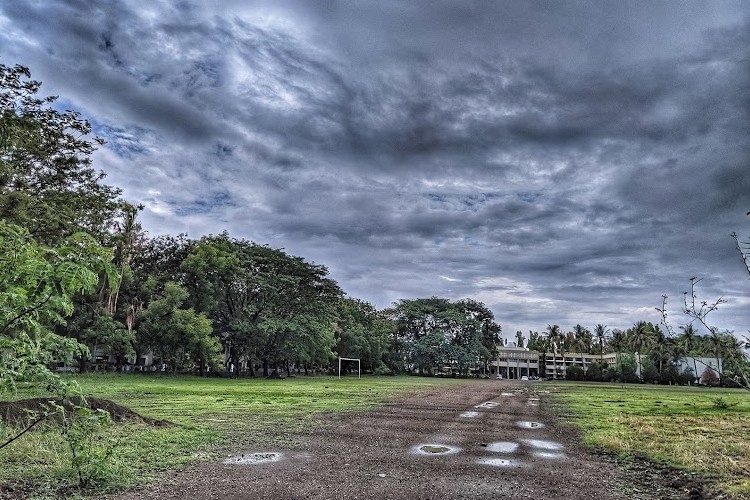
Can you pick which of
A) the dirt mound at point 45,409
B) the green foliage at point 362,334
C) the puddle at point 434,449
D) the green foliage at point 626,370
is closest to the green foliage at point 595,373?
the green foliage at point 626,370

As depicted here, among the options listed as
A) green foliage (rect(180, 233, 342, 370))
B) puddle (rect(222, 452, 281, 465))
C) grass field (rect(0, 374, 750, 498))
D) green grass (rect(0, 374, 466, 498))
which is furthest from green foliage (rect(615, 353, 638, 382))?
puddle (rect(222, 452, 281, 465))

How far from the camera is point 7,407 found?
354 inches

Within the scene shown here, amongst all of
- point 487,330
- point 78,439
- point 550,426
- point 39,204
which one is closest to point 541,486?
point 78,439

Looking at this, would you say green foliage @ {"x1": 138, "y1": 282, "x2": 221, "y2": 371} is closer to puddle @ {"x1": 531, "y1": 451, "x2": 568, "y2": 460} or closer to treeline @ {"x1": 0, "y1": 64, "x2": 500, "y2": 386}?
treeline @ {"x1": 0, "y1": 64, "x2": 500, "y2": 386}

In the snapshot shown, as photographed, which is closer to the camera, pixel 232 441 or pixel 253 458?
pixel 253 458

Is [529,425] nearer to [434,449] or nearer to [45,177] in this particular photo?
[434,449]

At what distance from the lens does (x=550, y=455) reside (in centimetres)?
930

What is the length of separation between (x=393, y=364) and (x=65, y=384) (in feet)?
241

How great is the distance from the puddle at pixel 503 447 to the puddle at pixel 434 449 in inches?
28.9

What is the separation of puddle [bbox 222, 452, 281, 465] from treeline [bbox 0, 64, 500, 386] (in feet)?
11.3

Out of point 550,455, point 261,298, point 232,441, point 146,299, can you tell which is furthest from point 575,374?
point 232,441

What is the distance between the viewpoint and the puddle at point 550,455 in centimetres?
909

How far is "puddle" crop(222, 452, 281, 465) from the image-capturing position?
314 inches

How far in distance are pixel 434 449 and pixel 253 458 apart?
135 inches
